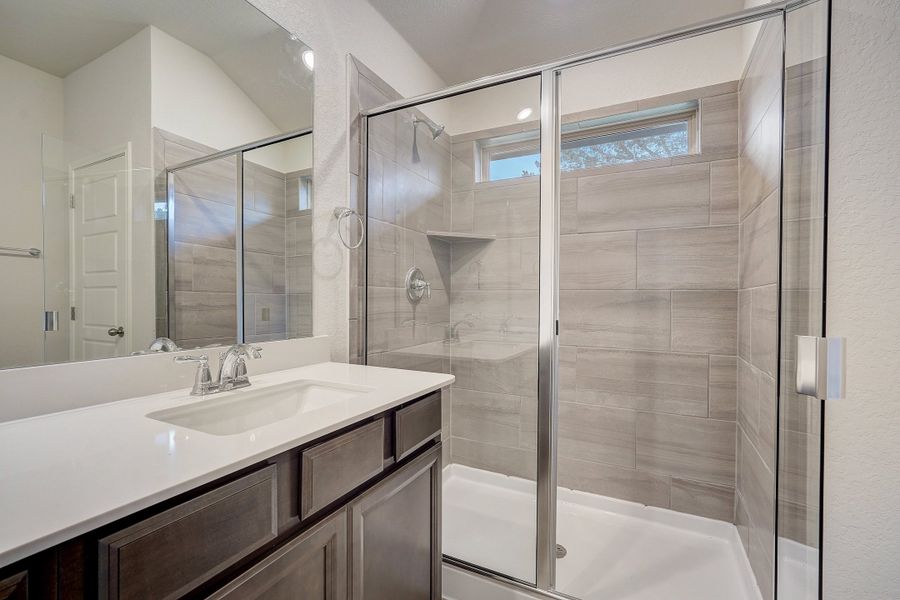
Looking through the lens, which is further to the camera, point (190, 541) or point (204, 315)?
point (204, 315)

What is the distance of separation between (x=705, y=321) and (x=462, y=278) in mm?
1218

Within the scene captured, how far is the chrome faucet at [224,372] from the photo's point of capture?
1036 mm

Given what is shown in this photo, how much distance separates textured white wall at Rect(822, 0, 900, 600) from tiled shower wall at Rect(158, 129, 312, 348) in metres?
1.67

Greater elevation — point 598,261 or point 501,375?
point 598,261

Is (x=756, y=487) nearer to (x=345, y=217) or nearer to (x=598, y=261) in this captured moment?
(x=598, y=261)

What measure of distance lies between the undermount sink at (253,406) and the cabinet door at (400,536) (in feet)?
0.87

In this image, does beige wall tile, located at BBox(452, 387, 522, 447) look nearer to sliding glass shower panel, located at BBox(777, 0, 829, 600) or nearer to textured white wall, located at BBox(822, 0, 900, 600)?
sliding glass shower panel, located at BBox(777, 0, 829, 600)

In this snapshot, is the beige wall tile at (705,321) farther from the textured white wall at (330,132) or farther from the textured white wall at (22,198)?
the textured white wall at (22,198)

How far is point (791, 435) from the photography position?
110cm

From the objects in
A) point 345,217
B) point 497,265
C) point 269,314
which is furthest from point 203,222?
point 497,265

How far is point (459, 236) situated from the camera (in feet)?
6.00

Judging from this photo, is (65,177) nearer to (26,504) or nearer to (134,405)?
(134,405)

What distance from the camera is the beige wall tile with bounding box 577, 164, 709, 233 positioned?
1954 millimetres

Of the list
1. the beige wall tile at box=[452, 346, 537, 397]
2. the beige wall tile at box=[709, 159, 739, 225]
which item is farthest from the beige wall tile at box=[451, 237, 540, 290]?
the beige wall tile at box=[709, 159, 739, 225]
